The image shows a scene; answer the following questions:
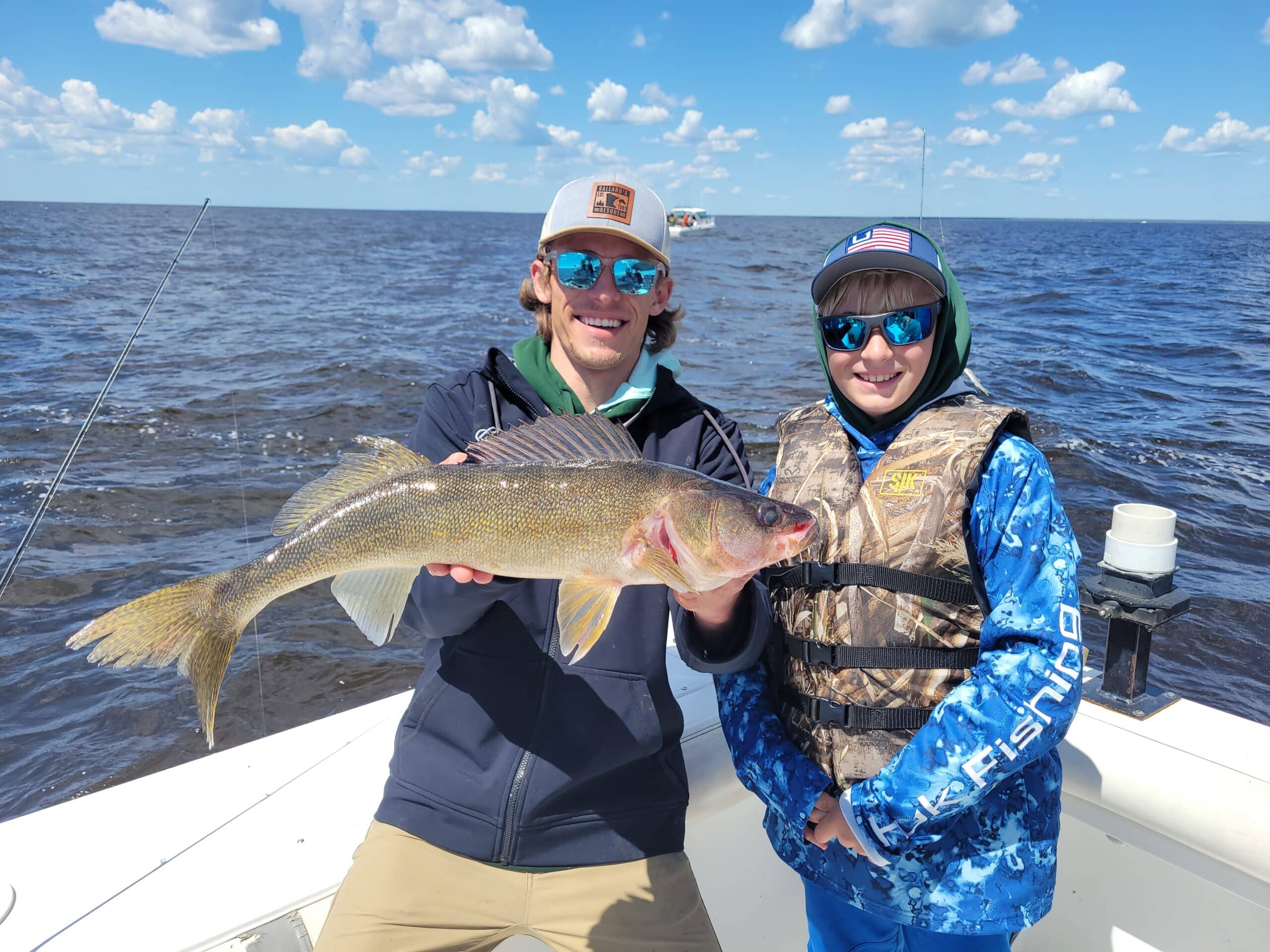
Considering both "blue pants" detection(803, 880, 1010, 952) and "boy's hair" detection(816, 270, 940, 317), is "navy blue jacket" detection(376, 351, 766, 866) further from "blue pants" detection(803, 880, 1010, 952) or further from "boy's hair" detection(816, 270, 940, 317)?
"boy's hair" detection(816, 270, 940, 317)

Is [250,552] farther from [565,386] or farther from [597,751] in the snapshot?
[597,751]

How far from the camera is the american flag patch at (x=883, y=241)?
9.11 ft

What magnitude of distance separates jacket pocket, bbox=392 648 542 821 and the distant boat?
92406 mm

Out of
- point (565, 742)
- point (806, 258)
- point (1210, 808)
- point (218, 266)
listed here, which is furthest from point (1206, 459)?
point (806, 258)

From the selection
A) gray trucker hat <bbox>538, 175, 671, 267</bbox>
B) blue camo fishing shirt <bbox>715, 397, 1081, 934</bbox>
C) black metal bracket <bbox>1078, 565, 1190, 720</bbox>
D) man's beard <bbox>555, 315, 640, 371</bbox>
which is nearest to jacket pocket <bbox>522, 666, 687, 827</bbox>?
blue camo fishing shirt <bbox>715, 397, 1081, 934</bbox>

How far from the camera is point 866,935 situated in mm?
2783

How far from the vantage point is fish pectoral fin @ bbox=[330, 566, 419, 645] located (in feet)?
9.36

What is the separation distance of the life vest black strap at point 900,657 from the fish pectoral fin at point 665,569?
1.89 feet

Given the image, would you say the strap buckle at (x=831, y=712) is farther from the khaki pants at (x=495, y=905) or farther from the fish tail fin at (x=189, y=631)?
the fish tail fin at (x=189, y=631)

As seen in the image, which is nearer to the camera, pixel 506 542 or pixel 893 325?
pixel 506 542

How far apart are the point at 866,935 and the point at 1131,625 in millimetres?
2001

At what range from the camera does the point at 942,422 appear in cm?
276

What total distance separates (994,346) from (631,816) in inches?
831

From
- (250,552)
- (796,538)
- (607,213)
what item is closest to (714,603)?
(796,538)
